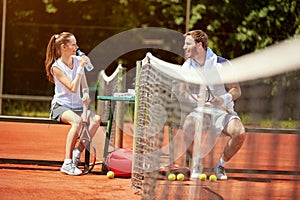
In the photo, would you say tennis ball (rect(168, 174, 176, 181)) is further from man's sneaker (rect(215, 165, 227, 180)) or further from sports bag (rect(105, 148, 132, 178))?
sports bag (rect(105, 148, 132, 178))

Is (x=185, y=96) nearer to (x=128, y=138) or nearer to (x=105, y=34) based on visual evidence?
(x=128, y=138)

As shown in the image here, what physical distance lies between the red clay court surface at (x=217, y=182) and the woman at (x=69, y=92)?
0.18 metres

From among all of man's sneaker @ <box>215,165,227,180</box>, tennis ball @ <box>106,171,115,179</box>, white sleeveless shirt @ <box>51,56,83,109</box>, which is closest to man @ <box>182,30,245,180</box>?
man's sneaker @ <box>215,165,227,180</box>

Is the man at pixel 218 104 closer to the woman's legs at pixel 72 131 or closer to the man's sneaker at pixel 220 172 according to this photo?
the man's sneaker at pixel 220 172

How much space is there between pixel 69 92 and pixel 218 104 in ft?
3.37

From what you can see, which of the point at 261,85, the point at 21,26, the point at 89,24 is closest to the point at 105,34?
the point at 89,24

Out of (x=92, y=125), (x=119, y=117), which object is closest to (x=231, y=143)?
(x=92, y=125)

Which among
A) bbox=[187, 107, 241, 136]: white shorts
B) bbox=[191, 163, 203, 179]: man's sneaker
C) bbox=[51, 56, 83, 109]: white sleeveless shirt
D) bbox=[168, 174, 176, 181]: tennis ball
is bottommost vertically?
bbox=[168, 174, 176, 181]: tennis ball

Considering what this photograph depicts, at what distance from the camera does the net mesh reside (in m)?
2.57

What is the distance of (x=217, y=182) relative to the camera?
15.0 feet

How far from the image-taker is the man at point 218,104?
14.9 feet

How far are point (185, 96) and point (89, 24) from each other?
6.12 meters

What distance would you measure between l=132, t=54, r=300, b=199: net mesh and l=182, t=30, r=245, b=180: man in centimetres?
5

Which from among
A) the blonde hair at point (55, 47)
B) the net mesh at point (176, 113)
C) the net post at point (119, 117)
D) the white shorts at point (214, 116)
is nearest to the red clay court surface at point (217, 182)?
the net mesh at point (176, 113)
